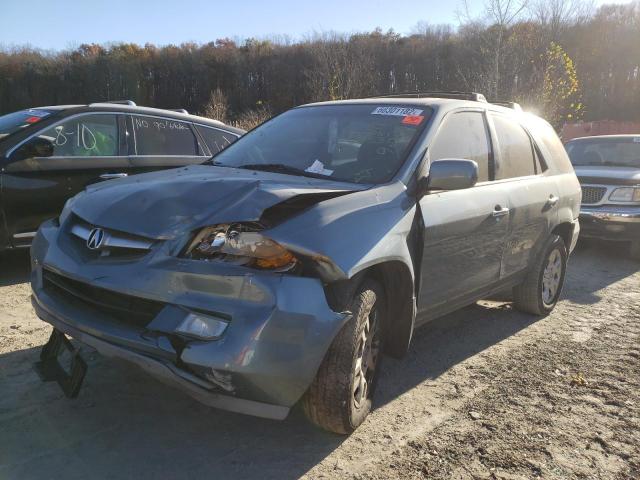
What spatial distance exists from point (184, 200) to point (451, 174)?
1.54m

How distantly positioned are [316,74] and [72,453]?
2278 cm

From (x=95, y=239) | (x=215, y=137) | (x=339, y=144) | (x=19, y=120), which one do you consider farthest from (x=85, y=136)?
(x=95, y=239)

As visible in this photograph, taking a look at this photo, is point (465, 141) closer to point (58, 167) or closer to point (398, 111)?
point (398, 111)

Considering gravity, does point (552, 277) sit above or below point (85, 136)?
below

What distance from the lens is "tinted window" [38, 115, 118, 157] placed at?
538cm

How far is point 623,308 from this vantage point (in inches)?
220

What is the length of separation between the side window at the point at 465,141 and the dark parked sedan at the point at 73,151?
3.22m

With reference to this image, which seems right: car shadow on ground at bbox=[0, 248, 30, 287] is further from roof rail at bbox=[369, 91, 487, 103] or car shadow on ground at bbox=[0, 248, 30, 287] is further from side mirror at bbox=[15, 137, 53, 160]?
roof rail at bbox=[369, 91, 487, 103]

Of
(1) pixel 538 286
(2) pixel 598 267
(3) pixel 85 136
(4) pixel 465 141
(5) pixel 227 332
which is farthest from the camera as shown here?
(2) pixel 598 267

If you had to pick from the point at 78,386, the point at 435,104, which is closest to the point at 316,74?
the point at 435,104

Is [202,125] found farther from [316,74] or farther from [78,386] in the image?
[316,74]

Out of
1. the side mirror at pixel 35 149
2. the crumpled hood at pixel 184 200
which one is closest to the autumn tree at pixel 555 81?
the side mirror at pixel 35 149

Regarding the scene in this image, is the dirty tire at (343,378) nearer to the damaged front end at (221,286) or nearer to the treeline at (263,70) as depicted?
the damaged front end at (221,286)

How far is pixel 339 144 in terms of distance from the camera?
372cm
